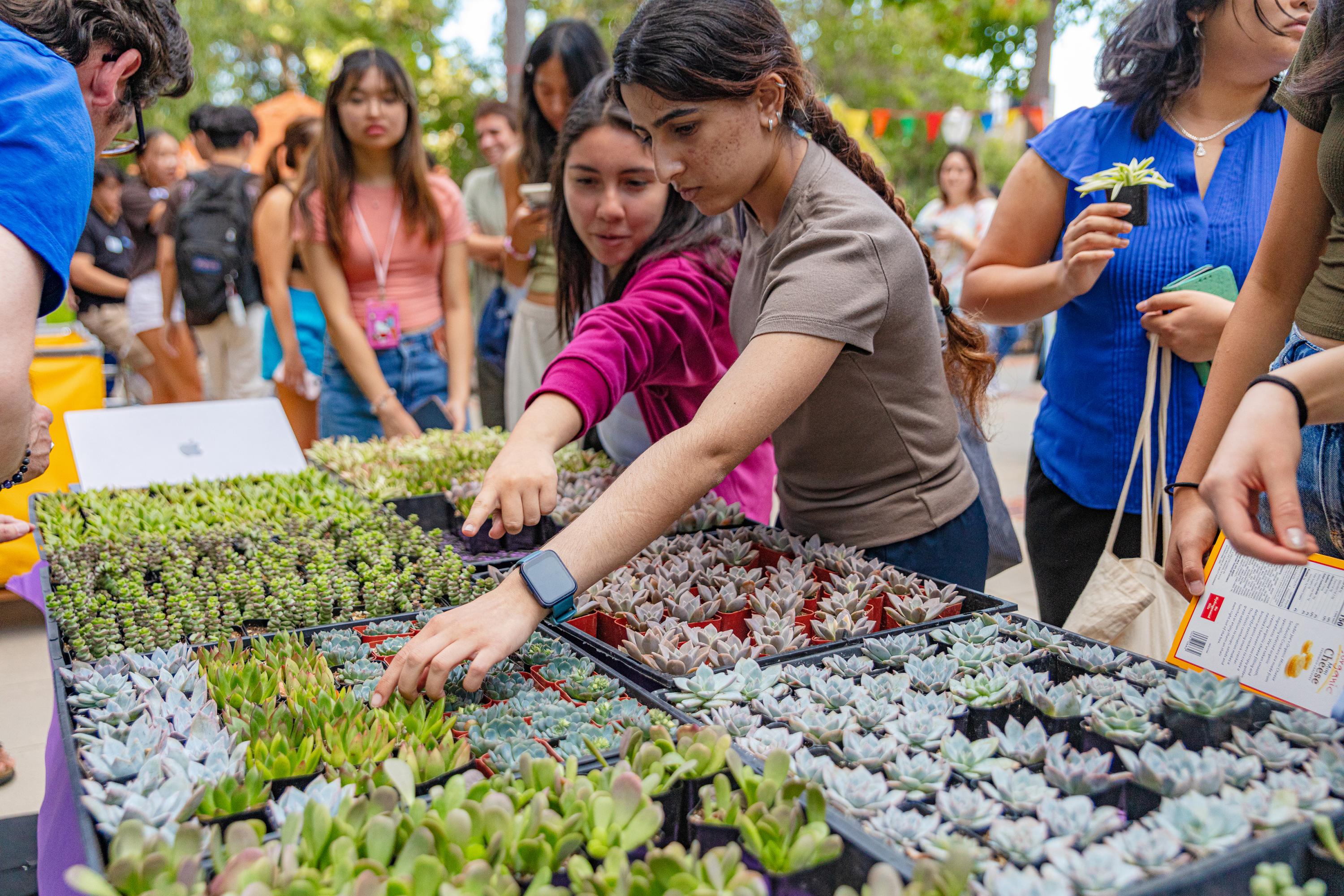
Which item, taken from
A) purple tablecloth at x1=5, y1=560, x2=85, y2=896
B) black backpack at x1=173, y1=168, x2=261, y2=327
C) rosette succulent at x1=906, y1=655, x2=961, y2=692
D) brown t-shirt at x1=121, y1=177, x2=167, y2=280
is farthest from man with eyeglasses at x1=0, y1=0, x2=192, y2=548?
brown t-shirt at x1=121, y1=177, x2=167, y2=280

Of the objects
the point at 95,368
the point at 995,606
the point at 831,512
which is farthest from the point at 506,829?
the point at 95,368

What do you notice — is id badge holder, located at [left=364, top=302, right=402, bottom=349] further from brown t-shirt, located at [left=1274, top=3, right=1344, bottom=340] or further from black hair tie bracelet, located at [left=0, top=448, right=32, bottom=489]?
brown t-shirt, located at [left=1274, top=3, right=1344, bottom=340]

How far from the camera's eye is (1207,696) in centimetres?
106

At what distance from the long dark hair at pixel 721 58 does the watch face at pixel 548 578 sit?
732 millimetres

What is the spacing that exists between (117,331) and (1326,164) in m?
6.42

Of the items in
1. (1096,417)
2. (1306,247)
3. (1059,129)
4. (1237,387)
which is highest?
(1059,129)

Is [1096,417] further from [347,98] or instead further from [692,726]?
[347,98]

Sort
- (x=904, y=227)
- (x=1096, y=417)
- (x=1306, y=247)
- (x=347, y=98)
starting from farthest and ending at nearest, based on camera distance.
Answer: (x=347, y=98)
(x=1096, y=417)
(x=904, y=227)
(x=1306, y=247)

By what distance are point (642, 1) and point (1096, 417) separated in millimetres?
1161

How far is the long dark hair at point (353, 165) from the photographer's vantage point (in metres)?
3.24

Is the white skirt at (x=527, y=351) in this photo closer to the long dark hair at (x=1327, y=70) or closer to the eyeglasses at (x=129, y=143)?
the eyeglasses at (x=129, y=143)

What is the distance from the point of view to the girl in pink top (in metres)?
3.26

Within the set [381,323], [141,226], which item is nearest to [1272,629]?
[381,323]

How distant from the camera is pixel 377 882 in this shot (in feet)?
2.55
